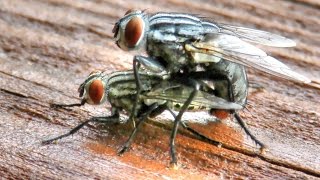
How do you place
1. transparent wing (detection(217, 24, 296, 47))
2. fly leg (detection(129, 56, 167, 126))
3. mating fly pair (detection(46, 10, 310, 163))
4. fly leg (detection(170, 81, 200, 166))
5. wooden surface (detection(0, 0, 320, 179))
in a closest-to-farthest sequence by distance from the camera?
1. wooden surface (detection(0, 0, 320, 179))
2. fly leg (detection(170, 81, 200, 166))
3. fly leg (detection(129, 56, 167, 126))
4. mating fly pair (detection(46, 10, 310, 163))
5. transparent wing (detection(217, 24, 296, 47))

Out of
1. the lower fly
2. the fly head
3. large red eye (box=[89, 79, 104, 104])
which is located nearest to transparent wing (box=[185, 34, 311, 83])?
the lower fly

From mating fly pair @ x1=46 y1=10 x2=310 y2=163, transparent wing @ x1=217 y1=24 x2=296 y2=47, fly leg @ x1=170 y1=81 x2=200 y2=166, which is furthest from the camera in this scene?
transparent wing @ x1=217 y1=24 x2=296 y2=47

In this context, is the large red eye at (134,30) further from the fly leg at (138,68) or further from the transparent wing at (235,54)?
the transparent wing at (235,54)

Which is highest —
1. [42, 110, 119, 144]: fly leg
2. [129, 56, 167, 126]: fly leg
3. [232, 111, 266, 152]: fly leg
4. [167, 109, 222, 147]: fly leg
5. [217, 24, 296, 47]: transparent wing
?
[217, 24, 296, 47]: transparent wing

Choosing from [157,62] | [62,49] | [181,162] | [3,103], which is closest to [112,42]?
[62,49]

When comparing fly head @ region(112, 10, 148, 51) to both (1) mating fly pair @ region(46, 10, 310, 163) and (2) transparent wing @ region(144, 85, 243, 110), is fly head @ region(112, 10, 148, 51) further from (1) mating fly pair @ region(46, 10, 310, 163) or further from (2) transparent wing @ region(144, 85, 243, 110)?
(2) transparent wing @ region(144, 85, 243, 110)

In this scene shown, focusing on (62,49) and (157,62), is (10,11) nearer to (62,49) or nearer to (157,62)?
(62,49)

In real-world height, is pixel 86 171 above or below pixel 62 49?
below
